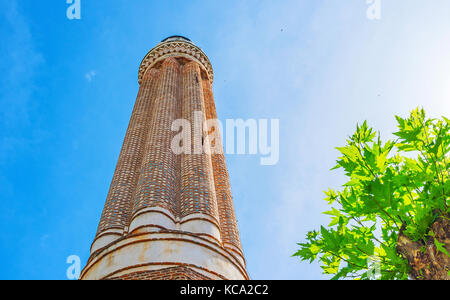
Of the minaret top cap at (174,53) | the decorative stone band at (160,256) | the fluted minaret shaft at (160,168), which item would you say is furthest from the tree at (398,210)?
the minaret top cap at (174,53)

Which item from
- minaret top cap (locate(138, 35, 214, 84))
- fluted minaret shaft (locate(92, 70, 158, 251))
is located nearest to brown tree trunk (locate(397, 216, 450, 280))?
fluted minaret shaft (locate(92, 70, 158, 251))

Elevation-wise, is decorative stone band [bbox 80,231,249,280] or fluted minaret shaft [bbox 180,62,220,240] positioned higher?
fluted minaret shaft [bbox 180,62,220,240]

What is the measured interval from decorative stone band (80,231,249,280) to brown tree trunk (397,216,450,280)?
11.4 ft

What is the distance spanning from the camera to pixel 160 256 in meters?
6.56

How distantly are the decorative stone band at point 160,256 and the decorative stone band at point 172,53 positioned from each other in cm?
976

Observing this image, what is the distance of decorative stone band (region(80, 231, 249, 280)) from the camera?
255 inches

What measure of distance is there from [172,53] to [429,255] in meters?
13.1

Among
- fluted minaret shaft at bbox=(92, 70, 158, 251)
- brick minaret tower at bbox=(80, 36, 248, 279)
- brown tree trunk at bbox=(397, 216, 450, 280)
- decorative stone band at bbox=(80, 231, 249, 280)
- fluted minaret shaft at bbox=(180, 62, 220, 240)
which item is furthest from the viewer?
fluted minaret shaft at bbox=(92, 70, 158, 251)

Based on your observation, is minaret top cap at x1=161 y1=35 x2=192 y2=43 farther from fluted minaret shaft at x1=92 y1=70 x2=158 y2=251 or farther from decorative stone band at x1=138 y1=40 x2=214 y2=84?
fluted minaret shaft at x1=92 y1=70 x2=158 y2=251

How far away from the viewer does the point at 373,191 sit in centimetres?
379

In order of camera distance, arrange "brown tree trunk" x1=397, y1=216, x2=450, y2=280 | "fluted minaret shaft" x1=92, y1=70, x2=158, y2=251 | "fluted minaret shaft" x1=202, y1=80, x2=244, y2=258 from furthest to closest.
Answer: "fluted minaret shaft" x1=202, y1=80, x2=244, y2=258
"fluted minaret shaft" x1=92, y1=70, x2=158, y2=251
"brown tree trunk" x1=397, y1=216, x2=450, y2=280

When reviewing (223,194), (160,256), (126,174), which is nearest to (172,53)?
(126,174)
